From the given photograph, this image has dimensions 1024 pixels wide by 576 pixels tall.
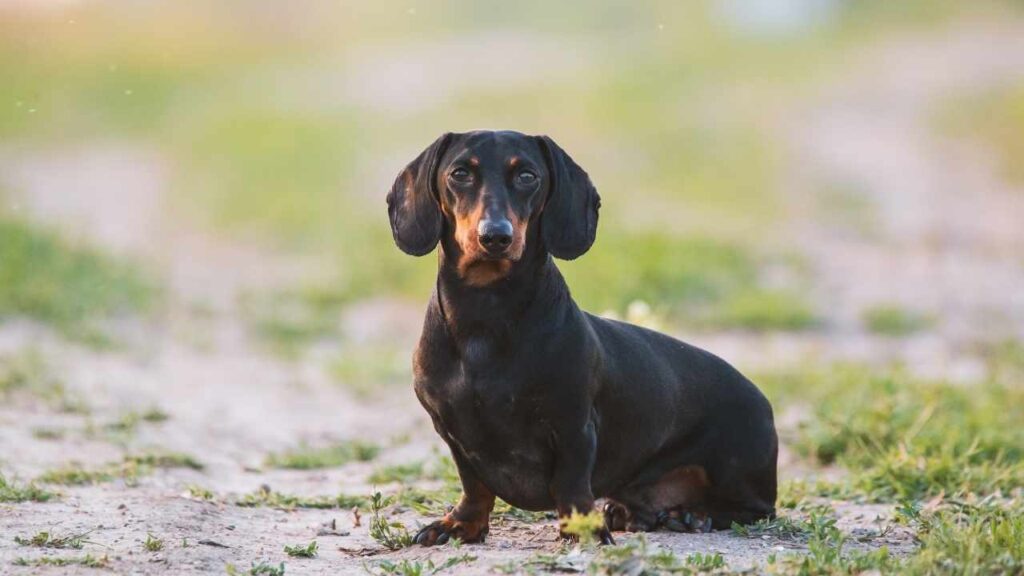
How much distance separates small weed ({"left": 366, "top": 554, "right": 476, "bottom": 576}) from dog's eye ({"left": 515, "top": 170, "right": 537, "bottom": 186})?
1.10 meters

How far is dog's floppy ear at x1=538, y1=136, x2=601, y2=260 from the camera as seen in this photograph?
4.50 m

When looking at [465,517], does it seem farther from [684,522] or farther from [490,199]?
[490,199]

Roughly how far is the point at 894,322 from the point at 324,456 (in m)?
4.83

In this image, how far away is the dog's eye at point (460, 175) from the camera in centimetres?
441

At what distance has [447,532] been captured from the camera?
4.71 meters

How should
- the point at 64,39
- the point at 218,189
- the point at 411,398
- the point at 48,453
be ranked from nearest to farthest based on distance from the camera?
the point at 48,453 → the point at 411,398 → the point at 218,189 → the point at 64,39

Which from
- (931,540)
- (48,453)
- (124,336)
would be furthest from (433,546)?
(124,336)

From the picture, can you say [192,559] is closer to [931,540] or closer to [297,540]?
[297,540]

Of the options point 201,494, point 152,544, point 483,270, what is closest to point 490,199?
point 483,270

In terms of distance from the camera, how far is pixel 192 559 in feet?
14.5

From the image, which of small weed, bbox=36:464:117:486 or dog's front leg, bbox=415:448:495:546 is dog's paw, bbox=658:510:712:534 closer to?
dog's front leg, bbox=415:448:495:546

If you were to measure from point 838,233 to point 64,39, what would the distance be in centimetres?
1911

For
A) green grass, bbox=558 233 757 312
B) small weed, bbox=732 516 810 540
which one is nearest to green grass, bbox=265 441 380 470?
small weed, bbox=732 516 810 540

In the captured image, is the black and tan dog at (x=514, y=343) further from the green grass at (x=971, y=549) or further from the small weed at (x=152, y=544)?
the green grass at (x=971, y=549)
